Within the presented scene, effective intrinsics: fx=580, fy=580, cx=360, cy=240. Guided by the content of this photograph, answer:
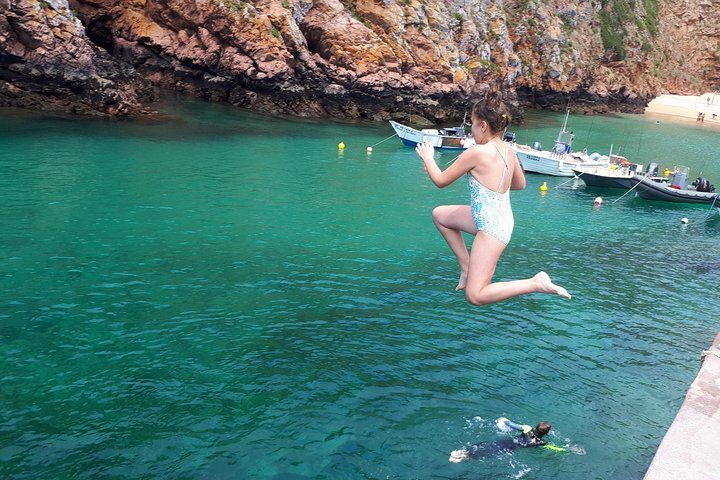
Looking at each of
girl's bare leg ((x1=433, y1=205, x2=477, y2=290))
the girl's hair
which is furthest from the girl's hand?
girl's bare leg ((x1=433, y1=205, x2=477, y2=290))

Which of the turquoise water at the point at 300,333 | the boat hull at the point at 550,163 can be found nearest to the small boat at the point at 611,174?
the boat hull at the point at 550,163

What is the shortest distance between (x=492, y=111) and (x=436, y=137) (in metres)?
44.3

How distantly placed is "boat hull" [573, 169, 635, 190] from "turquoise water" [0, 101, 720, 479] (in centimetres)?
1036

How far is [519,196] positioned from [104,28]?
4400 cm

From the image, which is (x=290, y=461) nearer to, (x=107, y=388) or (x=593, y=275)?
(x=107, y=388)

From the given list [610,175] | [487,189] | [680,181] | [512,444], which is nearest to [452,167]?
[487,189]

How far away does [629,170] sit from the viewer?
44.5 meters

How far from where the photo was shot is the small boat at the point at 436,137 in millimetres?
49875

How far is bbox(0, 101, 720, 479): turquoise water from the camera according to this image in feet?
35.4

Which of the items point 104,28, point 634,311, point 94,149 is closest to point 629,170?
point 634,311

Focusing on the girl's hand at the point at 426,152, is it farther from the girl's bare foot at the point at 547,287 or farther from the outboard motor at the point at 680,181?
the outboard motor at the point at 680,181

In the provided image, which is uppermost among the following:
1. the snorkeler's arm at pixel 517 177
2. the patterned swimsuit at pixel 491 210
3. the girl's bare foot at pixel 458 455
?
the snorkeler's arm at pixel 517 177

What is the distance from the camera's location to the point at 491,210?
7.12 metres

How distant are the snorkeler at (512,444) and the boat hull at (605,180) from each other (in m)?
34.6
